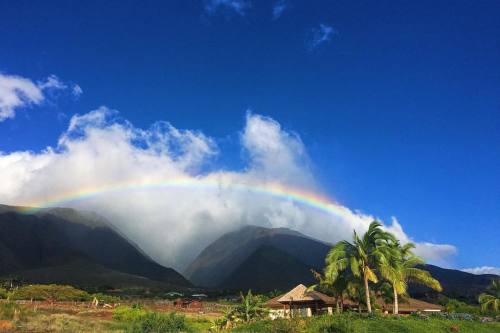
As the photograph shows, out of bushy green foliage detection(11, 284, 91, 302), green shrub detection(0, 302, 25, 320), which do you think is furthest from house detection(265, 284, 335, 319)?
bushy green foliage detection(11, 284, 91, 302)

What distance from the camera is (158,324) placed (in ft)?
106

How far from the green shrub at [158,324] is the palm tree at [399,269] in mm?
15334

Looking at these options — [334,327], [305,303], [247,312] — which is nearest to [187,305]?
[305,303]

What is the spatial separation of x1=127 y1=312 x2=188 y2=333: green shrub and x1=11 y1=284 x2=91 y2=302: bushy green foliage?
165 feet

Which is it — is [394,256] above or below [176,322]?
above

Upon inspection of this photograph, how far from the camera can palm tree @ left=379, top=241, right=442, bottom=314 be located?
3681 cm

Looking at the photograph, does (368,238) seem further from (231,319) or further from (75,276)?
(75,276)

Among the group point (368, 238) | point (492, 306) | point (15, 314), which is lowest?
point (15, 314)

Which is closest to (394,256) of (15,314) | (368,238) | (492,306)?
(368,238)

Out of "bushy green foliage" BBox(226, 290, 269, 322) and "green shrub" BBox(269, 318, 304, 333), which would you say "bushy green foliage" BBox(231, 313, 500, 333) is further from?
"bushy green foliage" BBox(226, 290, 269, 322)

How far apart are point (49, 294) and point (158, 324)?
5784 centimetres

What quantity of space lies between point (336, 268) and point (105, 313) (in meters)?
30.6

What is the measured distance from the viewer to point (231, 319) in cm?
4184

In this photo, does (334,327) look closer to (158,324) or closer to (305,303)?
(158,324)
